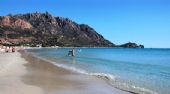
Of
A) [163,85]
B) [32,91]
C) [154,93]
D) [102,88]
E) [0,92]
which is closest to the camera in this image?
[0,92]

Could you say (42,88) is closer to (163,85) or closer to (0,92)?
(0,92)

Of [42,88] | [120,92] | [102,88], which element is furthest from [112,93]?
[42,88]

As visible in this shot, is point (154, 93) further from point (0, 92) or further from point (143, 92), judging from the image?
point (0, 92)

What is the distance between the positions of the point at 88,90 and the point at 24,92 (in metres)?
3.36

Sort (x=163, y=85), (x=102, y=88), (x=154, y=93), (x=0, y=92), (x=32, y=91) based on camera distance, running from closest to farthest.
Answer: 1. (x=0, y=92)
2. (x=32, y=91)
3. (x=154, y=93)
4. (x=102, y=88)
5. (x=163, y=85)

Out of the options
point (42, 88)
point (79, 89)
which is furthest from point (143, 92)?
point (42, 88)

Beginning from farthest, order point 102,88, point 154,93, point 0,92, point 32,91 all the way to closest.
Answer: point 102,88 < point 154,93 < point 32,91 < point 0,92

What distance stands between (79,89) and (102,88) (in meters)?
1.43

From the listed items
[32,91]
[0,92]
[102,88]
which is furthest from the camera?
[102,88]

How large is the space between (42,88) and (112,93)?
3586mm

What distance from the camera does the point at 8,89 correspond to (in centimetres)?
1584

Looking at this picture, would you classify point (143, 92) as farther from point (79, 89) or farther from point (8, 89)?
point (8, 89)

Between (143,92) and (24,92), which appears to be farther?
(143,92)

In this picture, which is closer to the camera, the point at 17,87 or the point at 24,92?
the point at 24,92
